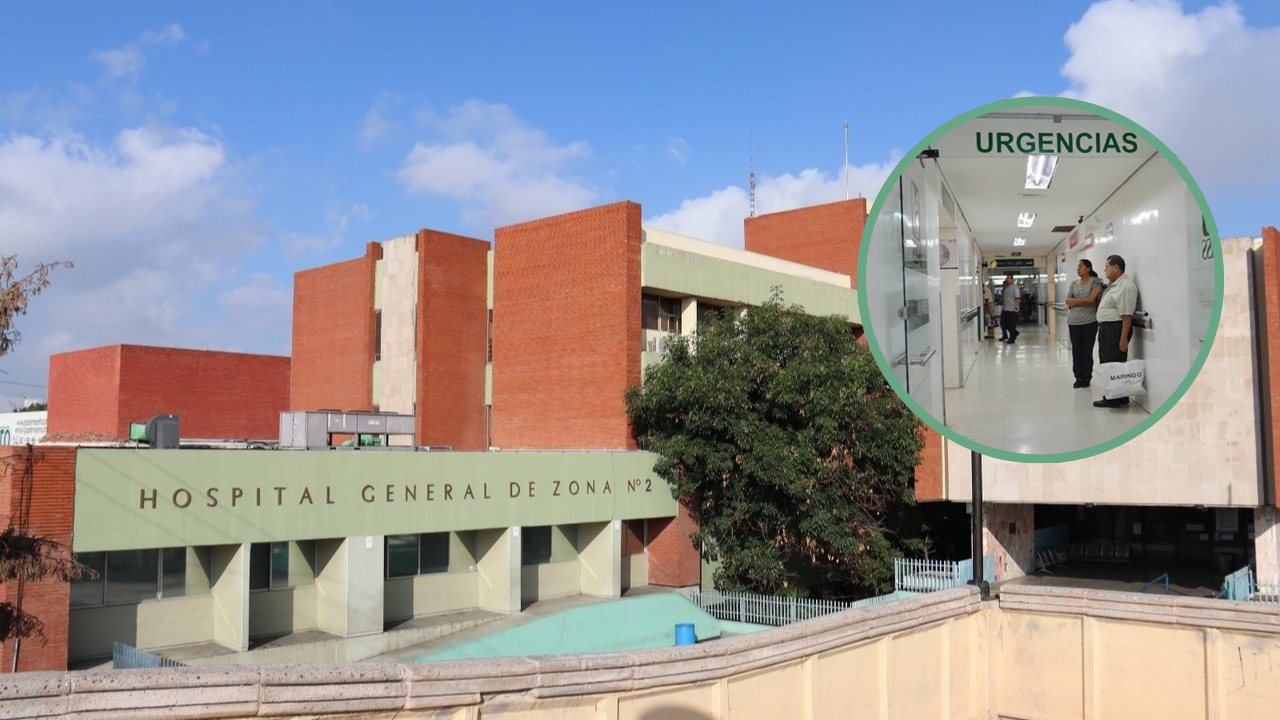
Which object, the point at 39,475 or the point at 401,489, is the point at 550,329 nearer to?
the point at 401,489

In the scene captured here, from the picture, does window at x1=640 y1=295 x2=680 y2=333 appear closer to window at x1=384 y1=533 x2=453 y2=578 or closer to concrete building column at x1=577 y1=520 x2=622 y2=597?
concrete building column at x1=577 y1=520 x2=622 y2=597

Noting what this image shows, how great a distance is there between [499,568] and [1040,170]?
80.8 ft

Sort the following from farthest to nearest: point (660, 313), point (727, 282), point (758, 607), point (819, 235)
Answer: point (819, 235) → point (727, 282) → point (660, 313) → point (758, 607)

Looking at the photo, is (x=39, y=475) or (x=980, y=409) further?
(x=39, y=475)

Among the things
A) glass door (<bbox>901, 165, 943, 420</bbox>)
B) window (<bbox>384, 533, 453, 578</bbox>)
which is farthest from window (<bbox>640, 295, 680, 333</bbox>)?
glass door (<bbox>901, 165, 943, 420</bbox>)

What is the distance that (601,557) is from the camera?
1296 inches

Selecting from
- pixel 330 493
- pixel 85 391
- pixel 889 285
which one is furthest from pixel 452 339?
pixel 889 285

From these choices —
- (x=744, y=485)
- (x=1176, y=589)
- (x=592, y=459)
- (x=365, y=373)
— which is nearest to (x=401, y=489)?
(x=592, y=459)

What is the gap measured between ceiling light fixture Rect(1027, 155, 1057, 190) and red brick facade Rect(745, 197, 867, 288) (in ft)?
133

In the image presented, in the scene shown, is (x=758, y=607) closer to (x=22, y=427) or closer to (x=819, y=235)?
(x=819, y=235)

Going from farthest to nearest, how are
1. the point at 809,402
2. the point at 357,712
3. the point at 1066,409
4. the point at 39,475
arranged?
the point at 809,402
the point at 39,475
the point at 1066,409
the point at 357,712

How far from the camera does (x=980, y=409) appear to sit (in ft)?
25.7

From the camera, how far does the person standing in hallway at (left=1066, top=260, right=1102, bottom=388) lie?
22.6 feet

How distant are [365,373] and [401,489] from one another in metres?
16.2
